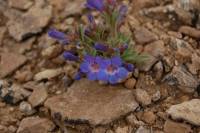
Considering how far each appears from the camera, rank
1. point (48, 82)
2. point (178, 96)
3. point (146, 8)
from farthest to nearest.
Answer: point (146, 8) < point (48, 82) < point (178, 96)

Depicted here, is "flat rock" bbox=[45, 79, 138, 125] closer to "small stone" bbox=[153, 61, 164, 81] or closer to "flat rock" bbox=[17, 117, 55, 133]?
"flat rock" bbox=[17, 117, 55, 133]

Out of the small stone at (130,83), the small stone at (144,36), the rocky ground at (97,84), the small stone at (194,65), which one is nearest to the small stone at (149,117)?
the rocky ground at (97,84)

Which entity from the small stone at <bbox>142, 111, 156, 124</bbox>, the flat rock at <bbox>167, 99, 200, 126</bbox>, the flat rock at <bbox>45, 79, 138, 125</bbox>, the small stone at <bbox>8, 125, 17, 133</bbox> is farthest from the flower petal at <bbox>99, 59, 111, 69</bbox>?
the small stone at <bbox>8, 125, 17, 133</bbox>

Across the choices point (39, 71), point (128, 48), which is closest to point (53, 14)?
point (39, 71)

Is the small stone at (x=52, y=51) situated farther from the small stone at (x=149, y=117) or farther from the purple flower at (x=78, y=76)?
the small stone at (x=149, y=117)

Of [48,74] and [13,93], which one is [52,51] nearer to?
[48,74]

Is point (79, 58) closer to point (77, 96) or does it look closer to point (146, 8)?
point (77, 96)
